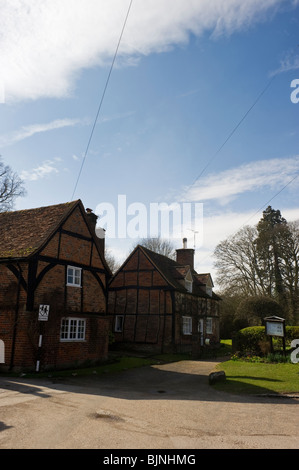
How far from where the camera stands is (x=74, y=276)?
681 inches

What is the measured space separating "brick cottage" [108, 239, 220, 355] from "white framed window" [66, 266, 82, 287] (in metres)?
9.10

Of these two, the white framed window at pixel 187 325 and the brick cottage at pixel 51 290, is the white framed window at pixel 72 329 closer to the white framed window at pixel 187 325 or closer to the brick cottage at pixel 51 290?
the brick cottage at pixel 51 290

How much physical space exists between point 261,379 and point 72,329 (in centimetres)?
895

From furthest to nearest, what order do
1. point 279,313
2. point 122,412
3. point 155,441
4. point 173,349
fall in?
point 279,313, point 173,349, point 122,412, point 155,441

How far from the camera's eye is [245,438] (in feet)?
20.0

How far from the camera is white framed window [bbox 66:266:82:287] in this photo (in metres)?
16.9

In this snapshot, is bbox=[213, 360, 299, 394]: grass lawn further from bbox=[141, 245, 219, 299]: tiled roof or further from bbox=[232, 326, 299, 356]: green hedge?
bbox=[141, 245, 219, 299]: tiled roof

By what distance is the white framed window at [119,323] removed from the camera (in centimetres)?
2755

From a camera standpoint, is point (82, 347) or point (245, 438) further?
point (82, 347)

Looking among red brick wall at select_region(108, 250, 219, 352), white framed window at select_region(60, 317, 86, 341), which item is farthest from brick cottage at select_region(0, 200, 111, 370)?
red brick wall at select_region(108, 250, 219, 352)
